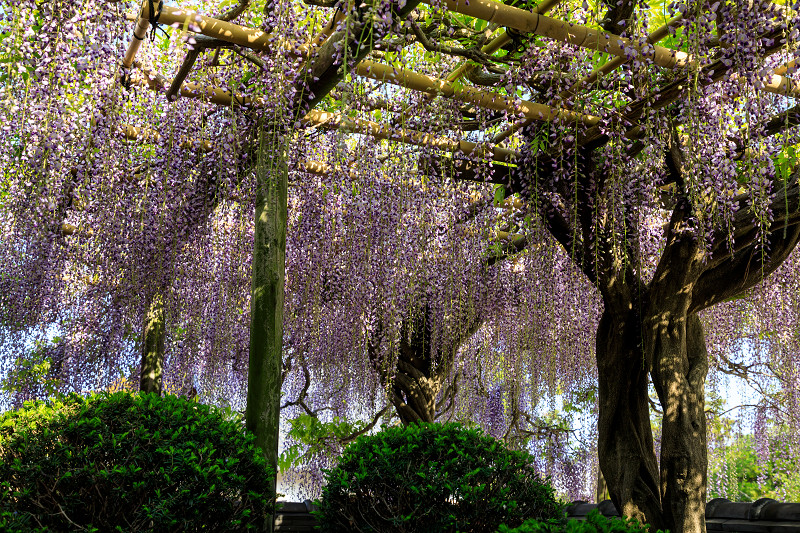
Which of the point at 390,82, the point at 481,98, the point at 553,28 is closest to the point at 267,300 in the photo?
the point at 390,82

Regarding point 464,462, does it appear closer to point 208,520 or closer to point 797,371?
point 208,520

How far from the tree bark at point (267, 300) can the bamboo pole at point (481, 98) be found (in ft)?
3.00

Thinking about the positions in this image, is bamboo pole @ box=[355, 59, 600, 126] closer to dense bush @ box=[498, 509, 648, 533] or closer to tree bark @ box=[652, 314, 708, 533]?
tree bark @ box=[652, 314, 708, 533]

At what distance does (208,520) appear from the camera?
3064mm

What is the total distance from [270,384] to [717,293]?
11.3ft

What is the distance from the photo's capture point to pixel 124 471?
286cm

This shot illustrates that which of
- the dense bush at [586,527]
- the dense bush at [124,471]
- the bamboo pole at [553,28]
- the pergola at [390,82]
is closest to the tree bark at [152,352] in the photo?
the pergola at [390,82]

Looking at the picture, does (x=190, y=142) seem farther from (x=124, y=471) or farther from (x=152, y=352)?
(x=124, y=471)

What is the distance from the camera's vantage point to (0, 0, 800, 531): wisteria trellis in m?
3.72

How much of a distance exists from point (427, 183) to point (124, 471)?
3.26 meters

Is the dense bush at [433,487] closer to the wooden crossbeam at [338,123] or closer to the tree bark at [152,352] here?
the wooden crossbeam at [338,123]

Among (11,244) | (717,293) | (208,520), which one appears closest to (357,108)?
(208,520)

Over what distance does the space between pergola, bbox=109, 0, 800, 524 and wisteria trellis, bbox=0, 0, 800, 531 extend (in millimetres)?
21

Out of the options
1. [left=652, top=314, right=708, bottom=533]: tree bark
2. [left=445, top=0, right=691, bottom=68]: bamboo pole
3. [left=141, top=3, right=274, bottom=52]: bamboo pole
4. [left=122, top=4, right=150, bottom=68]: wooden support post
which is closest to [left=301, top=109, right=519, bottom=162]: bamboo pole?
[left=141, top=3, right=274, bottom=52]: bamboo pole
